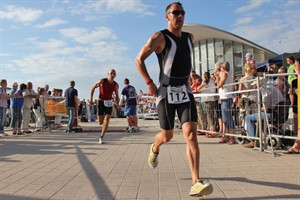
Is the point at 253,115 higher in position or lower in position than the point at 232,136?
higher

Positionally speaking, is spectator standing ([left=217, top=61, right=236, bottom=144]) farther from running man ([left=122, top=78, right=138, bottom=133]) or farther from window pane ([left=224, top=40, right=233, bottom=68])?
→ window pane ([left=224, top=40, right=233, bottom=68])

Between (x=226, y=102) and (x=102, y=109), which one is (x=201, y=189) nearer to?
(x=226, y=102)

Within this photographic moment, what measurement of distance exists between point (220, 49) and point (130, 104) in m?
34.5

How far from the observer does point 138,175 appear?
527 cm

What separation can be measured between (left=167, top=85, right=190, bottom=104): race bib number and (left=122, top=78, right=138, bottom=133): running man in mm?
10023

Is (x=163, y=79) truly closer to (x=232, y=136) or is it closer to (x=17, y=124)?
(x=232, y=136)

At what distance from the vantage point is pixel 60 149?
8.57m

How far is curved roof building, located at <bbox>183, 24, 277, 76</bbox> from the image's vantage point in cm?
4381

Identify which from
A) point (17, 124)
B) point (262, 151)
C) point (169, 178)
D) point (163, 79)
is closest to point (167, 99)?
point (163, 79)

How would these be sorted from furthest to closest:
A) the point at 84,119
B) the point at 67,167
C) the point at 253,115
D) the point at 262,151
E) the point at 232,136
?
the point at 84,119
the point at 232,136
the point at 253,115
the point at 262,151
the point at 67,167

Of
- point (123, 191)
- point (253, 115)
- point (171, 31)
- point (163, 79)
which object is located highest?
point (171, 31)

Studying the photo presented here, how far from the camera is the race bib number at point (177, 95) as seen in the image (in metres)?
4.47

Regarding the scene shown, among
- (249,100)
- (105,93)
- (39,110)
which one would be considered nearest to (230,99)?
(249,100)

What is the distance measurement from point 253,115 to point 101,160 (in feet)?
12.1
